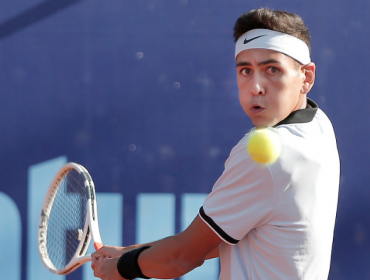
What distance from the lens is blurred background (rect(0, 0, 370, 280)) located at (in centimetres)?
305

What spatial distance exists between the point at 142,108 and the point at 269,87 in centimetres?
176

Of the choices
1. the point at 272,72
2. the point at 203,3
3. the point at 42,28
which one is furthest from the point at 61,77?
the point at 272,72

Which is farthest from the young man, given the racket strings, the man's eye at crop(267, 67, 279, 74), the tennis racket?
the racket strings

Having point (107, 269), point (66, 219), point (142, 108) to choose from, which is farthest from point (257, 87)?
point (142, 108)

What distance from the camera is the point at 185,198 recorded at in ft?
10.3

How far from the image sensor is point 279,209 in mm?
1273

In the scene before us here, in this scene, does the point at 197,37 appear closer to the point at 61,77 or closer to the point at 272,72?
the point at 61,77

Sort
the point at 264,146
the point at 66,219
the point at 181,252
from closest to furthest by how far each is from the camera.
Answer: the point at 264,146
the point at 181,252
the point at 66,219

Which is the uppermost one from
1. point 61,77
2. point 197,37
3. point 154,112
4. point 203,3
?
point 203,3

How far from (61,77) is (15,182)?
2.55 feet

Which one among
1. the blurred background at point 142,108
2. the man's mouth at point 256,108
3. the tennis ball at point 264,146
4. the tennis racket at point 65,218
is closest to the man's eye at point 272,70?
the man's mouth at point 256,108

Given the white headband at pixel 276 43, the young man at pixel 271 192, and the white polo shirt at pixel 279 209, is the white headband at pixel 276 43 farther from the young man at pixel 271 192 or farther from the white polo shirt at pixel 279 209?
the white polo shirt at pixel 279 209

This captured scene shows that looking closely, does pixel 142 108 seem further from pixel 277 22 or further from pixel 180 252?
Answer: pixel 180 252

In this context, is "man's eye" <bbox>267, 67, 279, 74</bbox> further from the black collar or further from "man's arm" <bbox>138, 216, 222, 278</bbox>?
"man's arm" <bbox>138, 216, 222, 278</bbox>
